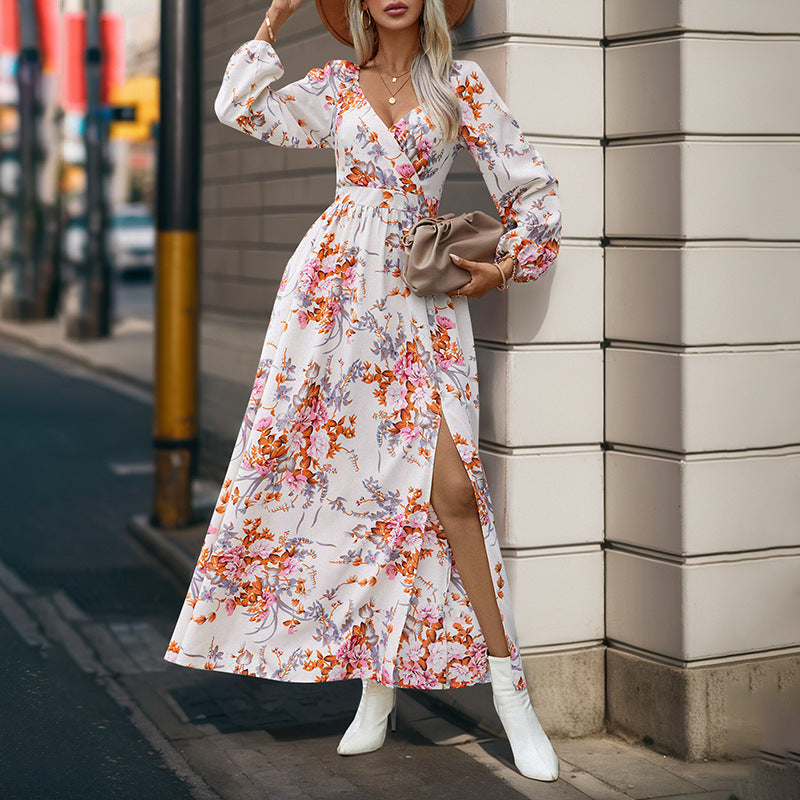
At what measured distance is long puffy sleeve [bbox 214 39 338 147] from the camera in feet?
13.9

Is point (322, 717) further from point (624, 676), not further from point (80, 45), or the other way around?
point (80, 45)

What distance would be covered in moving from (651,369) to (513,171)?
722mm

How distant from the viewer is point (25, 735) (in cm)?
459

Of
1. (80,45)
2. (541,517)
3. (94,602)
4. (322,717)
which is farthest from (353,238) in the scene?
(80,45)

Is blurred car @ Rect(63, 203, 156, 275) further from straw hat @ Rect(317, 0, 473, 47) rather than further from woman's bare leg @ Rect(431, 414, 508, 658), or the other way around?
woman's bare leg @ Rect(431, 414, 508, 658)

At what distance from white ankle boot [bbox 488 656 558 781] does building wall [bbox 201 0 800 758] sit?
11.9 inches

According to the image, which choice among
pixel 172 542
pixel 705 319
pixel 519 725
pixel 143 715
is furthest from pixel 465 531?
pixel 172 542

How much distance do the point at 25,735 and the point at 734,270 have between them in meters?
2.56

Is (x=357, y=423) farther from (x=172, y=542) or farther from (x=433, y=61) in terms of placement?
(x=172, y=542)

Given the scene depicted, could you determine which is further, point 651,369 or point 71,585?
point 71,585

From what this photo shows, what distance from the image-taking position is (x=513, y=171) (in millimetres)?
4176

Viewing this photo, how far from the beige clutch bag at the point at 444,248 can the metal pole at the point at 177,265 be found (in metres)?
3.32

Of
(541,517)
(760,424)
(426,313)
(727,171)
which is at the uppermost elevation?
(727,171)

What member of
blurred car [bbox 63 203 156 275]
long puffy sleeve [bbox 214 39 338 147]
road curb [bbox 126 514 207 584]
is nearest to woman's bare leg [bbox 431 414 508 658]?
long puffy sleeve [bbox 214 39 338 147]
